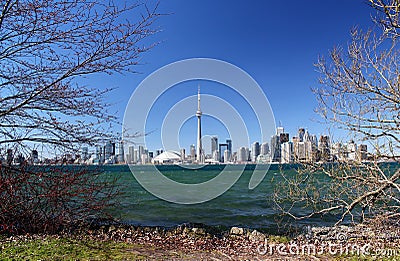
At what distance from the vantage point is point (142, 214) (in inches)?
531

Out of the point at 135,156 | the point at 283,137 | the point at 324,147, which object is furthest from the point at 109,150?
the point at 324,147

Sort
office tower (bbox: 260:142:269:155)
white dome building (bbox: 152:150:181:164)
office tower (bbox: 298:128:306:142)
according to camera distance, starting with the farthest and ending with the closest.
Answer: white dome building (bbox: 152:150:181:164)
office tower (bbox: 260:142:269:155)
office tower (bbox: 298:128:306:142)

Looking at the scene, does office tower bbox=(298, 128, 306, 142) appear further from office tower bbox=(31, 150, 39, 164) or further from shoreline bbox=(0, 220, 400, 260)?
office tower bbox=(31, 150, 39, 164)

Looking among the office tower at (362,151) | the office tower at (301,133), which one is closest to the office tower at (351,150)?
the office tower at (362,151)

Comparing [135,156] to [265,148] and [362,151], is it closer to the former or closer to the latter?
[265,148]

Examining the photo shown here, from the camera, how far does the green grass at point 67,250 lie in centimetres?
456

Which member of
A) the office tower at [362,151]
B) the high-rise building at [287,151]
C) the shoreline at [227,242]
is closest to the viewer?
the shoreline at [227,242]

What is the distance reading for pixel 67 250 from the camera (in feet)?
16.4

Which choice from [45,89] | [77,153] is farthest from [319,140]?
[45,89]

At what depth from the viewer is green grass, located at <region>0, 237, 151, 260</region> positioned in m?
4.56

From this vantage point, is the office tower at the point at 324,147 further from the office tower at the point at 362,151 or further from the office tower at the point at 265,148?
the office tower at the point at 265,148

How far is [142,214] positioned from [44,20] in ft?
35.5

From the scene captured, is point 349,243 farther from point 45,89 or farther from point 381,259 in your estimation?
point 45,89

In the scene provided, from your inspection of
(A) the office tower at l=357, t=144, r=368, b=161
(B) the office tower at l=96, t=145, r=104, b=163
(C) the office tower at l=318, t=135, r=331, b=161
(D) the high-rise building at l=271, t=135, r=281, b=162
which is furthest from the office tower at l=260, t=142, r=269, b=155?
(B) the office tower at l=96, t=145, r=104, b=163
